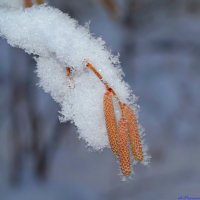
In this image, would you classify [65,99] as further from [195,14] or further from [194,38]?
[195,14]

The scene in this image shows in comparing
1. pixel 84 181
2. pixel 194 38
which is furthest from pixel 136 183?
pixel 194 38

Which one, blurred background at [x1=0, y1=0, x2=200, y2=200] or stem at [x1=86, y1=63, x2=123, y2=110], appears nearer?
stem at [x1=86, y1=63, x2=123, y2=110]

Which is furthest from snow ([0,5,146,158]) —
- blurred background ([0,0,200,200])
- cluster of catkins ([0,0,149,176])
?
blurred background ([0,0,200,200])

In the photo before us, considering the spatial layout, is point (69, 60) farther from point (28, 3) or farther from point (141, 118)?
point (141, 118)

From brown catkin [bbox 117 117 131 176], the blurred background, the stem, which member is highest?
the blurred background

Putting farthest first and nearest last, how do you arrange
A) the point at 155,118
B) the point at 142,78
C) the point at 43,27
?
the point at 142,78, the point at 155,118, the point at 43,27

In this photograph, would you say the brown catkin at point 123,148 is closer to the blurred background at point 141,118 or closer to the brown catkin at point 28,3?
the brown catkin at point 28,3

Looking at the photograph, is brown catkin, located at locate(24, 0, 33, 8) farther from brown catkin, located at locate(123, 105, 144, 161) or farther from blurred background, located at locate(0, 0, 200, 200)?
blurred background, located at locate(0, 0, 200, 200)

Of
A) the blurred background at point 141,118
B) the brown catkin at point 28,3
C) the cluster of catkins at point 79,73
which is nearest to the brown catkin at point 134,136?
the cluster of catkins at point 79,73
